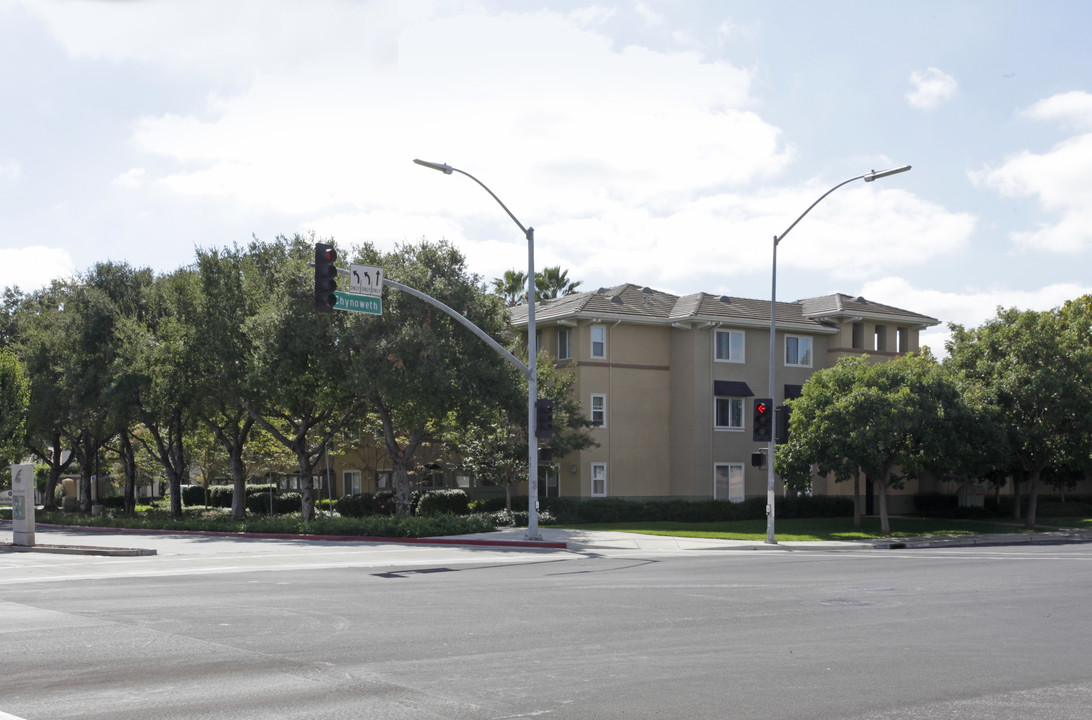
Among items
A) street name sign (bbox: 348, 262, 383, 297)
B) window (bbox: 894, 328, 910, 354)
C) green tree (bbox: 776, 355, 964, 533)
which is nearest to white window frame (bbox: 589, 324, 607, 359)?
green tree (bbox: 776, 355, 964, 533)

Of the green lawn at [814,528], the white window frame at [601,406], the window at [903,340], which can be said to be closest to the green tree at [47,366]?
the white window frame at [601,406]

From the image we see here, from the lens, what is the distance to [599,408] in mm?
42875

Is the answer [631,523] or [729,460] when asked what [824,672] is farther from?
[729,460]

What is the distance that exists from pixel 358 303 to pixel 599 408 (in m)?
21.6

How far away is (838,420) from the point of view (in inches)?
1379

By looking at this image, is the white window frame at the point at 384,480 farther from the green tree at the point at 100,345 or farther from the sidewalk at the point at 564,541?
the sidewalk at the point at 564,541

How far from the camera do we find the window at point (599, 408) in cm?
4266

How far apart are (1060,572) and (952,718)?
1365 cm

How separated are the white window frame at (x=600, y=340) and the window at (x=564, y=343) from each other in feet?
3.30

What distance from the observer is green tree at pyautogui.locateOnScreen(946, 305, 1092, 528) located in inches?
1518

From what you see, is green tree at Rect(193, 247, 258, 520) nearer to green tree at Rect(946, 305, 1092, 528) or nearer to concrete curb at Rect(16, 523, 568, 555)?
concrete curb at Rect(16, 523, 568, 555)

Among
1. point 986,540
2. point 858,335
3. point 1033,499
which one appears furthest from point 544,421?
point 858,335

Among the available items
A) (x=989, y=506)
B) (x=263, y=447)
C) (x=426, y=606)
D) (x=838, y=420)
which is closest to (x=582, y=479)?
(x=838, y=420)

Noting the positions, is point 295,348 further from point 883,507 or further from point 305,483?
point 883,507
